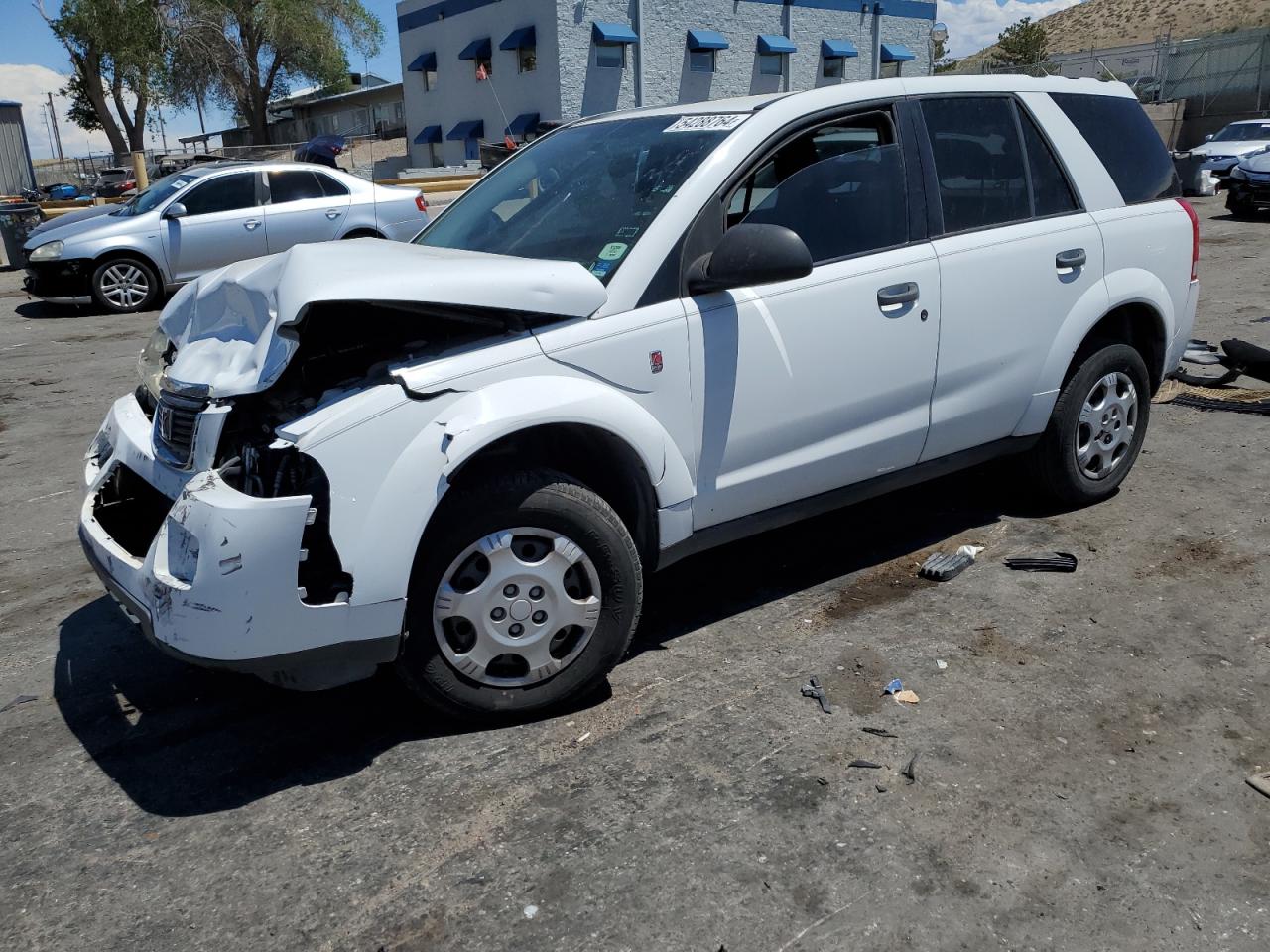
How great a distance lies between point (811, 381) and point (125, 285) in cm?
1173

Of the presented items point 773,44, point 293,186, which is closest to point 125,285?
point 293,186

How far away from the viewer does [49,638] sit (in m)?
4.39

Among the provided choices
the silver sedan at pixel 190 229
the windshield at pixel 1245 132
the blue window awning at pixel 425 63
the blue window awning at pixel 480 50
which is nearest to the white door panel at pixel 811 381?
the silver sedan at pixel 190 229

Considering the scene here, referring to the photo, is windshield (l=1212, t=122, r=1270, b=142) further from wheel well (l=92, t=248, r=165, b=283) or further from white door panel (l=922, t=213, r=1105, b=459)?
white door panel (l=922, t=213, r=1105, b=459)

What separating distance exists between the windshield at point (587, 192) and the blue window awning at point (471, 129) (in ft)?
108

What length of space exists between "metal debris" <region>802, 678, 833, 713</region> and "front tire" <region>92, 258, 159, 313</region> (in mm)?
12062

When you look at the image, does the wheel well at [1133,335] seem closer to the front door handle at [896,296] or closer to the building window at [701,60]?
the front door handle at [896,296]

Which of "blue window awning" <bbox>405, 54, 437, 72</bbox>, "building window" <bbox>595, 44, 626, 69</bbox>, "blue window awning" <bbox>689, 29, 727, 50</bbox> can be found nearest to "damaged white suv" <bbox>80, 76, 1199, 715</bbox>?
"building window" <bbox>595, 44, 626, 69</bbox>

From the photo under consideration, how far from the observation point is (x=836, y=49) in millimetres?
37062

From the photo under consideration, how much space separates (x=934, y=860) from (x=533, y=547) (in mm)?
1423

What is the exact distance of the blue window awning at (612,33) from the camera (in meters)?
32.2

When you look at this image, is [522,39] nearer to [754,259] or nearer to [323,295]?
[754,259]

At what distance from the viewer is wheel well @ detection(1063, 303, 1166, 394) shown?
16.5 feet

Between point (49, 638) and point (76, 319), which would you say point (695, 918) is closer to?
point (49, 638)
